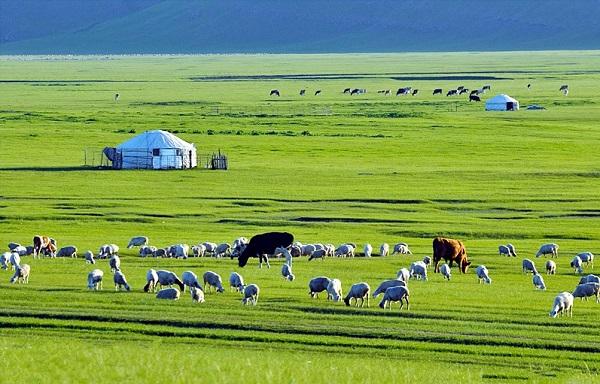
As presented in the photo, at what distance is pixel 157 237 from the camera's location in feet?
161

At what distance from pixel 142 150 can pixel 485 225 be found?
96.8 ft

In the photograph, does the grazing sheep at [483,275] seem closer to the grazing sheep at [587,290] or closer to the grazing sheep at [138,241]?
the grazing sheep at [587,290]

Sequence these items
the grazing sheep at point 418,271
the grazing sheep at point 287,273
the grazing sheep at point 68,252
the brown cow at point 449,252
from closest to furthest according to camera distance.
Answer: the grazing sheep at point 287,273 < the grazing sheep at point 418,271 < the brown cow at point 449,252 < the grazing sheep at point 68,252

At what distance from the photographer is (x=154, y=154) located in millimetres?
76500

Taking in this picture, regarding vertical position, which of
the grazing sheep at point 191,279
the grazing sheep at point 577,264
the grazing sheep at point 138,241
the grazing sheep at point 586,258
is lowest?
the grazing sheep at point 191,279

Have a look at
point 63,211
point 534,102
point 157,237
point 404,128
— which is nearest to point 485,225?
point 157,237

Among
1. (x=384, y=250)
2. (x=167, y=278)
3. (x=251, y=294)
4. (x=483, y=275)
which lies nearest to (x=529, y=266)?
(x=483, y=275)

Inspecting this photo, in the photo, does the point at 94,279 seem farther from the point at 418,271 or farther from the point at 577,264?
the point at 577,264

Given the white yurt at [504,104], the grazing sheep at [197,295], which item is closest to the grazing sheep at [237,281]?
the grazing sheep at [197,295]

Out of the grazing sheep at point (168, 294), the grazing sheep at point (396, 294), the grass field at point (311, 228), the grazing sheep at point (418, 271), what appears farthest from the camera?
the grazing sheep at point (418, 271)

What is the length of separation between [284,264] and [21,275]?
324 inches

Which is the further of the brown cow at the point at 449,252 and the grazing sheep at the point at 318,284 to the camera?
the brown cow at the point at 449,252

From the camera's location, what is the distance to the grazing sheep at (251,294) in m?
32.7

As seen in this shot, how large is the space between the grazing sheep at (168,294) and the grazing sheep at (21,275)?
15.3 ft
